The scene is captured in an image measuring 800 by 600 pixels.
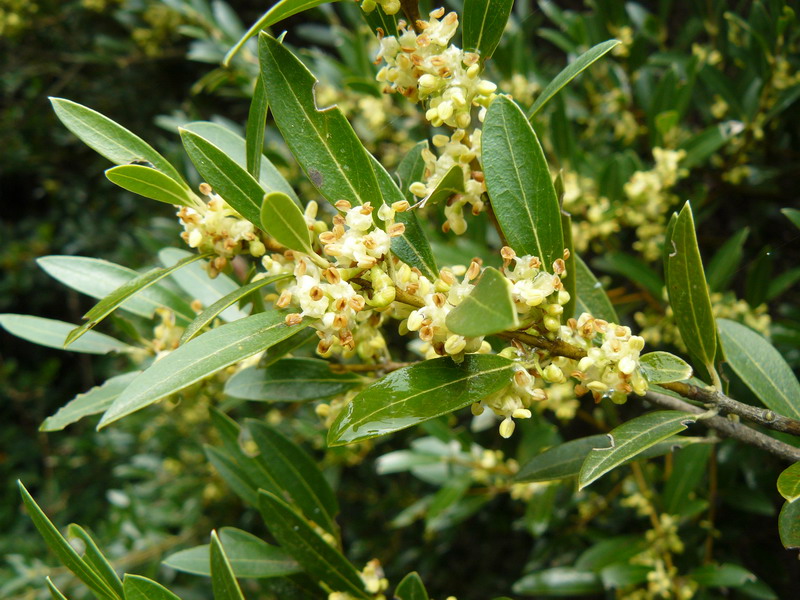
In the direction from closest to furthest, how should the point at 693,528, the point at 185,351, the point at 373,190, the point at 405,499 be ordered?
the point at 185,351
the point at 373,190
the point at 693,528
the point at 405,499

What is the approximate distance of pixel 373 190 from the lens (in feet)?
2.35

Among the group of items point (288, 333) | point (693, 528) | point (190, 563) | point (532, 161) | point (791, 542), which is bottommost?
point (693, 528)

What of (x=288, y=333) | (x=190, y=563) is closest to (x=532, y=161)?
(x=288, y=333)

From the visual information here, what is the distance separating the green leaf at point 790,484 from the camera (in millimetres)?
637

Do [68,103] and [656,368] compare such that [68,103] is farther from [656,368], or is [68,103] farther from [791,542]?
[791,542]

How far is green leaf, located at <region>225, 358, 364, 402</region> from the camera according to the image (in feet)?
3.00

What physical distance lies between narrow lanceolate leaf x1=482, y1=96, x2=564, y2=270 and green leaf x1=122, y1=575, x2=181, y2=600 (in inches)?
23.2

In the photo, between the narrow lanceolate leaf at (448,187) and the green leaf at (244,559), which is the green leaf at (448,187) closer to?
the narrow lanceolate leaf at (448,187)

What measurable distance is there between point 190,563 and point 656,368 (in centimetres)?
77

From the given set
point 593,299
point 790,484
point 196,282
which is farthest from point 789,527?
point 196,282

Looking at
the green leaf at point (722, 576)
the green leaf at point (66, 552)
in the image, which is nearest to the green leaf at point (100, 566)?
the green leaf at point (66, 552)

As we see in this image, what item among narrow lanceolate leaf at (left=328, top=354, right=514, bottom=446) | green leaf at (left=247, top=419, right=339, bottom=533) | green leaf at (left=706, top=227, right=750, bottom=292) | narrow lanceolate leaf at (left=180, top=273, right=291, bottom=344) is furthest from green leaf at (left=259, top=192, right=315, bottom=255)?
green leaf at (left=706, top=227, right=750, bottom=292)

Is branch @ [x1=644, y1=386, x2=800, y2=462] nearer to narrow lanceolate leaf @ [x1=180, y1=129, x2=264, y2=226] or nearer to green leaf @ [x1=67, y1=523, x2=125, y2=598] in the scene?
narrow lanceolate leaf @ [x1=180, y1=129, x2=264, y2=226]

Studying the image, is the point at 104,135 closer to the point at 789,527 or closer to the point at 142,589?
the point at 142,589
